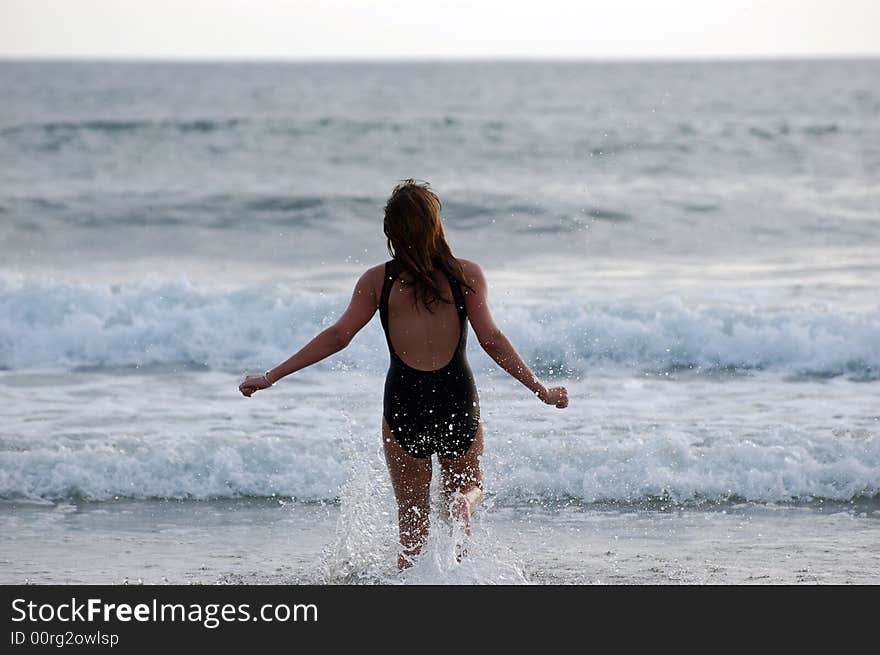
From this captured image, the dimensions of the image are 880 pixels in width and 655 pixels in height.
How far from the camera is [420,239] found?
13.3 ft

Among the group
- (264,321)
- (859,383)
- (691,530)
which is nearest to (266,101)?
(264,321)

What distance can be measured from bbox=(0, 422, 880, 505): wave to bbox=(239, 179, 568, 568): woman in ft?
6.45

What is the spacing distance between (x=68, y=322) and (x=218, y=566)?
19.3 ft

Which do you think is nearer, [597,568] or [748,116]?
[597,568]

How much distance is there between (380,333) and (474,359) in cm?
88

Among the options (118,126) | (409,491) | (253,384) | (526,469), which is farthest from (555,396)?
(118,126)

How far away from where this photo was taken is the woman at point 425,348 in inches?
162

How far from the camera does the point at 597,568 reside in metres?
5.41

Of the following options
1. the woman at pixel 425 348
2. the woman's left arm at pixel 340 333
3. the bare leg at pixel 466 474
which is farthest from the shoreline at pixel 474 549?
the woman's left arm at pixel 340 333

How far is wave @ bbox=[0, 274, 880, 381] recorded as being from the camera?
385 inches

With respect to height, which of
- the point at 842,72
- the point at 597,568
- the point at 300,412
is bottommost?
the point at 597,568

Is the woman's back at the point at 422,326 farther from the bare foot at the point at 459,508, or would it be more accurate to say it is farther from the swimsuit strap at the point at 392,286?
the bare foot at the point at 459,508
